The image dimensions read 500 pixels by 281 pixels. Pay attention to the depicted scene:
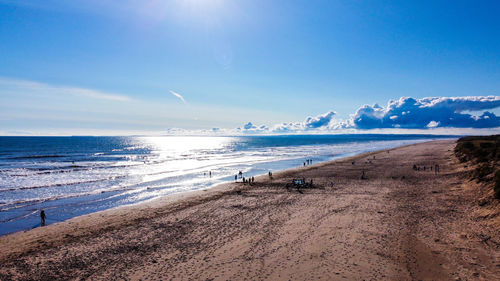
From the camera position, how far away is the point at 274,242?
1557 centimetres

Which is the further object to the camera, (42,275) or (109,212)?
(109,212)

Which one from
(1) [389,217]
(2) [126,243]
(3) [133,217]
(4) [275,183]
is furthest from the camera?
(4) [275,183]

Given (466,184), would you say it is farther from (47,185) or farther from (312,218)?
(47,185)

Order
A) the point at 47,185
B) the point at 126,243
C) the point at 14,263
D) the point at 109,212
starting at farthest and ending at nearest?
1. the point at 47,185
2. the point at 109,212
3. the point at 126,243
4. the point at 14,263

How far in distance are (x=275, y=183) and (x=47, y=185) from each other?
109ft

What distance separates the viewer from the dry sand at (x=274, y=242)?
1234 centimetres

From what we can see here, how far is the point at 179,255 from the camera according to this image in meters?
14.3

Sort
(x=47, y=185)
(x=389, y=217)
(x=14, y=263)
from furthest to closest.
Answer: (x=47, y=185), (x=389, y=217), (x=14, y=263)

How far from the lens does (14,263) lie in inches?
546

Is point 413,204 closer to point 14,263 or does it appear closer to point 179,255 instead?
point 179,255

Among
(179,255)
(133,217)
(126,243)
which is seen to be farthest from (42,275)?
(133,217)

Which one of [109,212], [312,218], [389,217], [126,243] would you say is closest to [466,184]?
[389,217]

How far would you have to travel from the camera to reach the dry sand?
1234 centimetres

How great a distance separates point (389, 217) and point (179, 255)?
48.7ft
